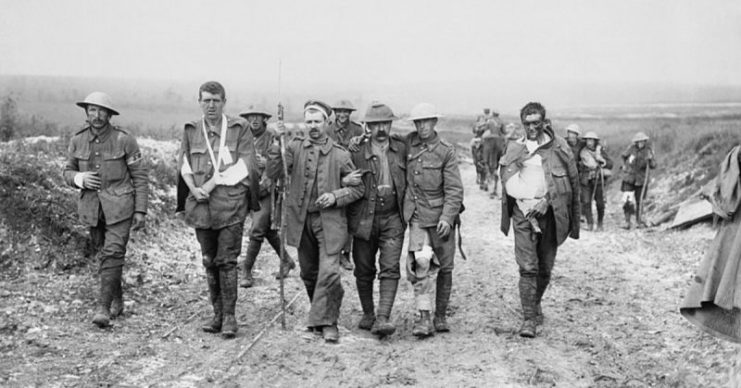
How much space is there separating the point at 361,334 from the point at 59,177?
4319mm

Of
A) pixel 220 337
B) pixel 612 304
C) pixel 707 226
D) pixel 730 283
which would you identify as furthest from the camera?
pixel 707 226

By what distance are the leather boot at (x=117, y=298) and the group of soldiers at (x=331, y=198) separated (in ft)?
0.04

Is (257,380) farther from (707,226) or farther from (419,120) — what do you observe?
(707,226)

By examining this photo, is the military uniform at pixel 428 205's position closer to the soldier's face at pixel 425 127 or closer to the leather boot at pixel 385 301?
the soldier's face at pixel 425 127

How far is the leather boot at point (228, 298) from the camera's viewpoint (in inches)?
256

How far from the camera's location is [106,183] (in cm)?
666

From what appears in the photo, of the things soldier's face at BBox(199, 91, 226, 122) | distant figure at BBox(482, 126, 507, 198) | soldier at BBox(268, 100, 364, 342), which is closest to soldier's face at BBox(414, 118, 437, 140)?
soldier at BBox(268, 100, 364, 342)

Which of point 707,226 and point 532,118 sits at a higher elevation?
point 532,118

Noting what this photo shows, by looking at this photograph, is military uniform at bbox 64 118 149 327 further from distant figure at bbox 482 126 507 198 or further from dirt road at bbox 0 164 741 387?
distant figure at bbox 482 126 507 198

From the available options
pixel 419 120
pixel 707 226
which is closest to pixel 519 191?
pixel 419 120

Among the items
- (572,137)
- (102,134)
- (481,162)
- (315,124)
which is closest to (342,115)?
(315,124)

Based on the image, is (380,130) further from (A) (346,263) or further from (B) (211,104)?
(A) (346,263)

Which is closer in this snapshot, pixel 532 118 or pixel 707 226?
pixel 532 118

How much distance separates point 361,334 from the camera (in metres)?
6.79
